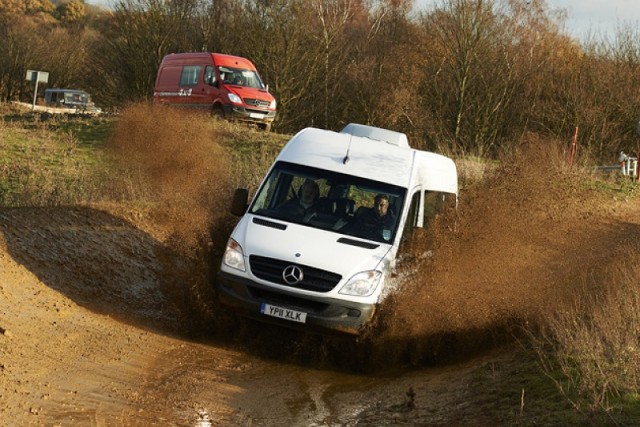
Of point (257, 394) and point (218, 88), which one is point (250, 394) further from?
point (218, 88)

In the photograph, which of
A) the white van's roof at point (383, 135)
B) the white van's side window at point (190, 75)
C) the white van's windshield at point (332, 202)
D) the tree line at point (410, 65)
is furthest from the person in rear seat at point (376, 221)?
the white van's side window at point (190, 75)

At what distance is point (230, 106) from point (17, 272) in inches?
782

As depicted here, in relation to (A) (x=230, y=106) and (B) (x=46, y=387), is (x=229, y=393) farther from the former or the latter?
(A) (x=230, y=106)

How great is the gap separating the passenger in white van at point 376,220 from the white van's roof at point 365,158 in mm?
320

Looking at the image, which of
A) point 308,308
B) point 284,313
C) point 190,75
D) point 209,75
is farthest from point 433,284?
point 190,75

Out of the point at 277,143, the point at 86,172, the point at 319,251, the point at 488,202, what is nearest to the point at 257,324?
the point at 319,251

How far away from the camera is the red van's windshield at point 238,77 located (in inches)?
1251

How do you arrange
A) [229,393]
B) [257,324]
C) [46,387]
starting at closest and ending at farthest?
[46,387]
[229,393]
[257,324]

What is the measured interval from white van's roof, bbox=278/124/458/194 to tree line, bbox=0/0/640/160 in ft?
59.9

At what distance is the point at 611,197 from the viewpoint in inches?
991

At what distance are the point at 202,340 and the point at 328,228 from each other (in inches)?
71.2

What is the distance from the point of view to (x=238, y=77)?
105ft

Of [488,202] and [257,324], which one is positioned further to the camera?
[488,202]

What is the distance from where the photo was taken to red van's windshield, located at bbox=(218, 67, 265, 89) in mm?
31781
